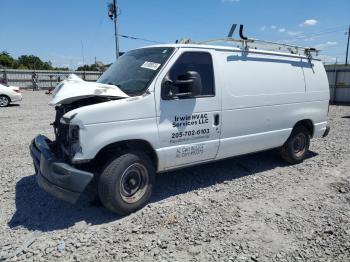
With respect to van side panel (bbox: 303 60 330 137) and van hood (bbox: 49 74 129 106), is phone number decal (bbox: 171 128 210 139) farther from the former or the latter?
van side panel (bbox: 303 60 330 137)

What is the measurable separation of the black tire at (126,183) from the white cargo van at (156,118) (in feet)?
0.04

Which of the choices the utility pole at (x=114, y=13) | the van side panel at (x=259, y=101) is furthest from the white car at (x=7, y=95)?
the van side panel at (x=259, y=101)

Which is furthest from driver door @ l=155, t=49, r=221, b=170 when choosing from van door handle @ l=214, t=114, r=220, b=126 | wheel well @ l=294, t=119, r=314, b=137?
wheel well @ l=294, t=119, r=314, b=137

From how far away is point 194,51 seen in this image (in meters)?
4.53

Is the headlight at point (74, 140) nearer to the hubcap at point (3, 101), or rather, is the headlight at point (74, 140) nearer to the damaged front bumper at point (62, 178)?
the damaged front bumper at point (62, 178)

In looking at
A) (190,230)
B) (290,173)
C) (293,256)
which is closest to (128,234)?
(190,230)

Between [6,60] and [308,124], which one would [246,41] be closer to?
[308,124]

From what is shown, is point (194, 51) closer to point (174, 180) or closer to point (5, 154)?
point (174, 180)

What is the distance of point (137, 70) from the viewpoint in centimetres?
445

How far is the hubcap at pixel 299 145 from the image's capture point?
250 inches

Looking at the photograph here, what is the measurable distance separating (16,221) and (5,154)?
3.37 m

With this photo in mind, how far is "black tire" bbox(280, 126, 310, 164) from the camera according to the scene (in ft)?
20.5

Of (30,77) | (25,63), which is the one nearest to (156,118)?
(30,77)

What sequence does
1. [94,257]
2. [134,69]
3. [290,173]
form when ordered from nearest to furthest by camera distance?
1. [94,257]
2. [134,69]
3. [290,173]
